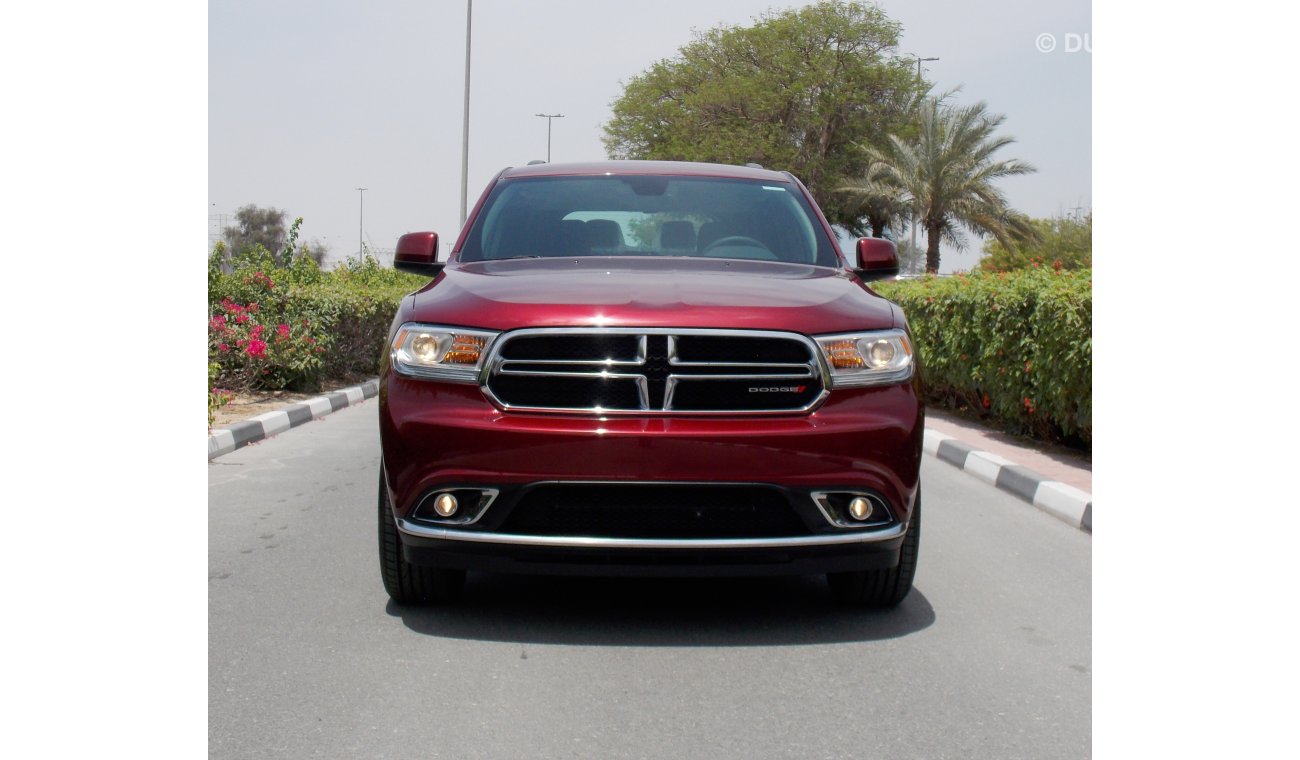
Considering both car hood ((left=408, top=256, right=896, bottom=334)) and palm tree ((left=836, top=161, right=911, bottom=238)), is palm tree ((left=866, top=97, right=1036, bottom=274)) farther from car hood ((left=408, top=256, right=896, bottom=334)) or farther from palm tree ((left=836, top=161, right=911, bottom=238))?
car hood ((left=408, top=256, right=896, bottom=334))

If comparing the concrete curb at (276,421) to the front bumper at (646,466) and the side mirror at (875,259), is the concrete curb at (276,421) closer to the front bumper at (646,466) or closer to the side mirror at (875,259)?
the side mirror at (875,259)

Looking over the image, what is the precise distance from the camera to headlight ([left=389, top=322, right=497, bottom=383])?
4.32 meters

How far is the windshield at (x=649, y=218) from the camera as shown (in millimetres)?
5680

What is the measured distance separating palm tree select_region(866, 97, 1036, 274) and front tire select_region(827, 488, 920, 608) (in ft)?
122

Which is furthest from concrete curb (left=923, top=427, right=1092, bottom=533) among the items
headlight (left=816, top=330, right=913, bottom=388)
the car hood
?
headlight (left=816, top=330, right=913, bottom=388)

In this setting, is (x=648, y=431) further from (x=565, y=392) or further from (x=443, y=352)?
(x=443, y=352)

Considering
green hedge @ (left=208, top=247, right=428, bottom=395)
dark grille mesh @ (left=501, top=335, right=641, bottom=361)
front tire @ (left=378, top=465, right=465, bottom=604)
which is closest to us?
dark grille mesh @ (left=501, top=335, right=641, bottom=361)

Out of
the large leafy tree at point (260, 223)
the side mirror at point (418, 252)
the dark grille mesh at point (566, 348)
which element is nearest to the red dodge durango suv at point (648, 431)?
the dark grille mesh at point (566, 348)

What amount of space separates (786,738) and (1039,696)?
2.97ft

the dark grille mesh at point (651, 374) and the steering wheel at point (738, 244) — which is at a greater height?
the steering wheel at point (738, 244)

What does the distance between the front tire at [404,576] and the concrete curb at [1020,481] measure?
12.3 feet

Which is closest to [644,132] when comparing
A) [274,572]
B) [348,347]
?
[348,347]

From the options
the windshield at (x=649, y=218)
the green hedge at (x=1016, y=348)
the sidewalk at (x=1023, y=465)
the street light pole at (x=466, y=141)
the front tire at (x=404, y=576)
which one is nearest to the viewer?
the front tire at (x=404, y=576)

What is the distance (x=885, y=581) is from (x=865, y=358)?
924 mm
